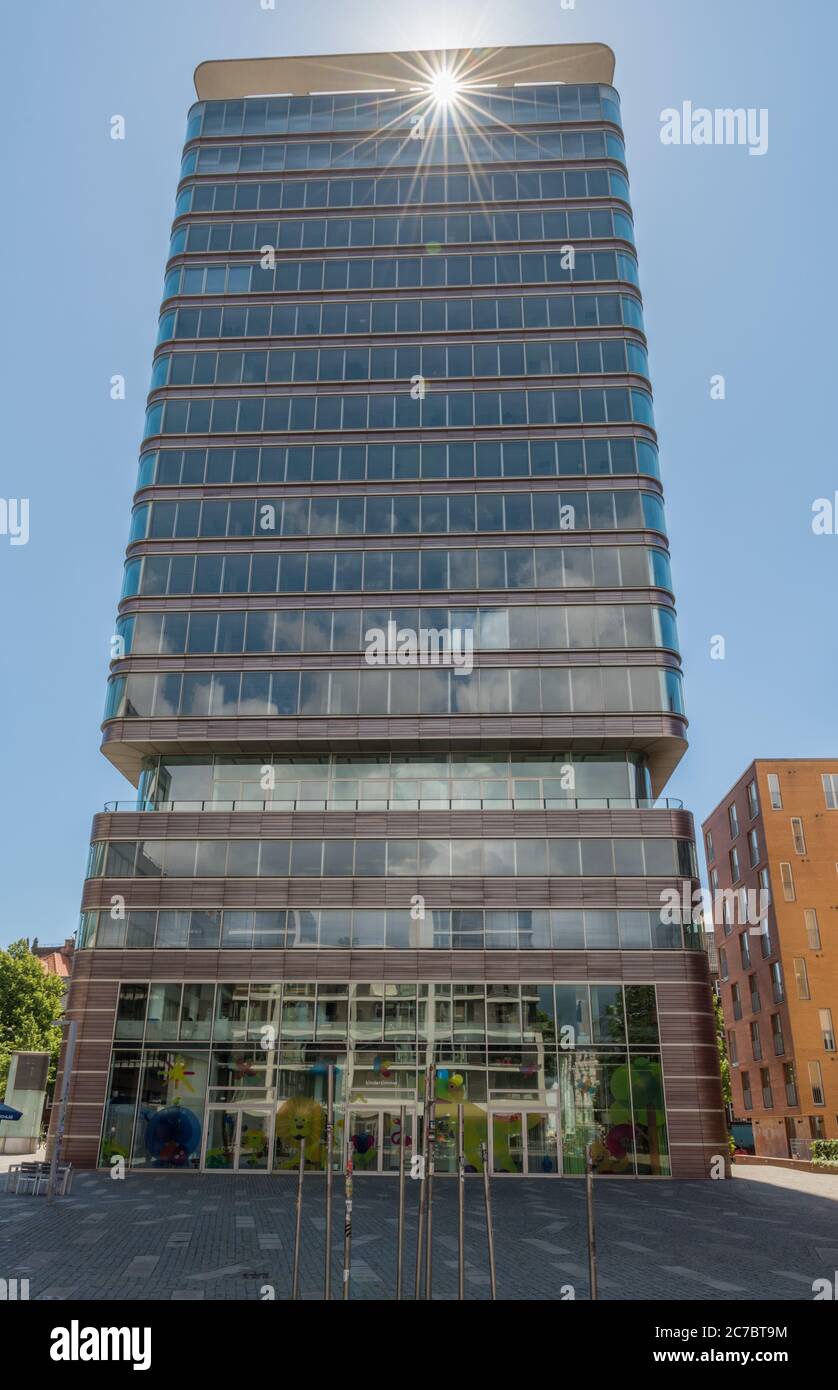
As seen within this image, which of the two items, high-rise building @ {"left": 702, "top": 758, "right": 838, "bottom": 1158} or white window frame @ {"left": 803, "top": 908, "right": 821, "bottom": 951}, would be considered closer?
high-rise building @ {"left": 702, "top": 758, "right": 838, "bottom": 1158}

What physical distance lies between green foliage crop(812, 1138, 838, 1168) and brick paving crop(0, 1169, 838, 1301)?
15578 mm

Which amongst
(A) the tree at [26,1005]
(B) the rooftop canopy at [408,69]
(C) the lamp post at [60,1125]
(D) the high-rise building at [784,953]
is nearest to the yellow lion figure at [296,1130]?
(C) the lamp post at [60,1125]

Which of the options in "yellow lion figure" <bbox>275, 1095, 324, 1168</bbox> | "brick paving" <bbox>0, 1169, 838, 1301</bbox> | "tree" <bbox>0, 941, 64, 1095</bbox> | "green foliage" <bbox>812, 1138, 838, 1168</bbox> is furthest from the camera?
"tree" <bbox>0, 941, 64, 1095</bbox>

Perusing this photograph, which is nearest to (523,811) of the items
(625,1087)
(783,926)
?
(625,1087)

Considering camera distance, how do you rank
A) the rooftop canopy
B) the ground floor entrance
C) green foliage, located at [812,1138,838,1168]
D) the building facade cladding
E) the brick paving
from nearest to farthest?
the brick paving
the ground floor entrance
the building facade cladding
green foliage, located at [812,1138,838,1168]
the rooftop canopy

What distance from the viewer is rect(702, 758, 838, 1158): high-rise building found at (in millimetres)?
58625

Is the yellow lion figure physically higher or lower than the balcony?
lower

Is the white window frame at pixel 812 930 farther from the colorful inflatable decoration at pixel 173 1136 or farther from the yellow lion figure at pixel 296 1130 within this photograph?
the colorful inflatable decoration at pixel 173 1136

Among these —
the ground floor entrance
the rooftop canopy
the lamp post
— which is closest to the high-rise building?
the ground floor entrance

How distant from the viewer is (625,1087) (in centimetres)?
3638

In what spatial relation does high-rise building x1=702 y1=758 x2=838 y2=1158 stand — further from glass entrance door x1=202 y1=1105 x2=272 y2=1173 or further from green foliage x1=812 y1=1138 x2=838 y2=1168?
glass entrance door x1=202 y1=1105 x2=272 y2=1173

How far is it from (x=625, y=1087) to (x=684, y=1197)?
20.3 ft

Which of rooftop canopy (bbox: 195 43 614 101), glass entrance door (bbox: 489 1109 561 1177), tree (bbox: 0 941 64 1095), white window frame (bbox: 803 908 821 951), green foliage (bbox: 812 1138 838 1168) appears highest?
rooftop canopy (bbox: 195 43 614 101)
